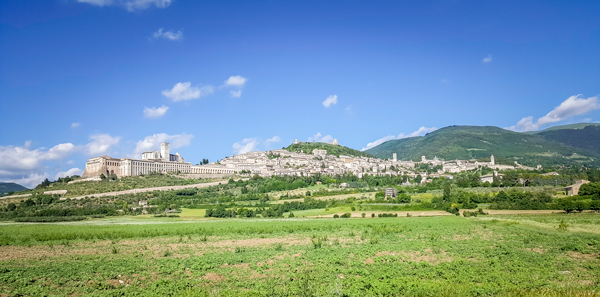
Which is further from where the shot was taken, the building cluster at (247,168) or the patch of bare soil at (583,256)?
the building cluster at (247,168)

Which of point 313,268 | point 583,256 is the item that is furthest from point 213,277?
point 583,256

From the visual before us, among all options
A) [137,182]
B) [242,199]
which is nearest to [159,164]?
[137,182]

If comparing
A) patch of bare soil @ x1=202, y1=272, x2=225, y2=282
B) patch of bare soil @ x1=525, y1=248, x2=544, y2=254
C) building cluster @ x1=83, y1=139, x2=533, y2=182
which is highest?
building cluster @ x1=83, y1=139, x2=533, y2=182

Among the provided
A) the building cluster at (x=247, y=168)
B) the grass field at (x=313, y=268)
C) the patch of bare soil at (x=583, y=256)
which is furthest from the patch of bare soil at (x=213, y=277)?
the building cluster at (x=247, y=168)

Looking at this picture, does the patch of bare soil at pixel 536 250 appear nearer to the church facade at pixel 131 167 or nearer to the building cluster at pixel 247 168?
the building cluster at pixel 247 168

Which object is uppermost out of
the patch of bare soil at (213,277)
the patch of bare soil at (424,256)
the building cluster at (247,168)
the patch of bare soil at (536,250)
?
the building cluster at (247,168)

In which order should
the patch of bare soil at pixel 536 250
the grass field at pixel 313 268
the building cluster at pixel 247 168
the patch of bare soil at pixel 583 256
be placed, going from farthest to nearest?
the building cluster at pixel 247 168 < the patch of bare soil at pixel 536 250 < the patch of bare soil at pixel 583 256 < the grass field at pixel 313 268

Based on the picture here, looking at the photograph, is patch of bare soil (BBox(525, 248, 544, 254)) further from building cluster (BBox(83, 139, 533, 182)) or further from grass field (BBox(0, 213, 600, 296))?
building cluster (BBox(83, 139, 533, 182))

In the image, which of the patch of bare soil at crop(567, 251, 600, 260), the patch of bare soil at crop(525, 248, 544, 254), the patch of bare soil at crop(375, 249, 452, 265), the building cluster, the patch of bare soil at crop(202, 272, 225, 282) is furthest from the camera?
the building cluster

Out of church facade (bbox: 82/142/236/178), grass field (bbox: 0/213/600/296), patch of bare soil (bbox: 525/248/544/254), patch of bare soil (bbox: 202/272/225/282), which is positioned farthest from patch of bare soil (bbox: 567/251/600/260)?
church facade (bbox: 82/142/236/178)

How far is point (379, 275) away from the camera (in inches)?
559

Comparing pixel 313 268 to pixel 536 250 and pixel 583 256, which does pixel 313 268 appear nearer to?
pixel 536 250

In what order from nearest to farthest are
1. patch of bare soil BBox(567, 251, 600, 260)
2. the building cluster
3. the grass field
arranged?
the grass field, patch of bare soil BBox(567, 251, 600, 260), the building cluster

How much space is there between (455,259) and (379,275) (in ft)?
17.2
